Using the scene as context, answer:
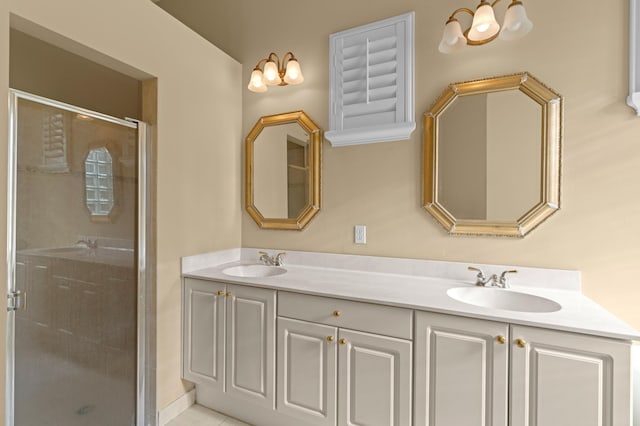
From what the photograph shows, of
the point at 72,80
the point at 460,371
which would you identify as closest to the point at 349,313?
the point at 460,371

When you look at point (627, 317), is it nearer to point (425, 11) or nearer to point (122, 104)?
point (425, 11)

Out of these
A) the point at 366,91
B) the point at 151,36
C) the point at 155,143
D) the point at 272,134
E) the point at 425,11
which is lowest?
the point at 155,143

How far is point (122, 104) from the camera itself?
2668mm

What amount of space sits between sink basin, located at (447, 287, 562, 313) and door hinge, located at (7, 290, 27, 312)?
6.12 ft

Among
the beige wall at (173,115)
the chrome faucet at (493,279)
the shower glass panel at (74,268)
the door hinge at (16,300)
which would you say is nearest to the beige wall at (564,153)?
the chrome faucet at (493,279)

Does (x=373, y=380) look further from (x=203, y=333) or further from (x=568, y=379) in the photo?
(x=203, y=333)

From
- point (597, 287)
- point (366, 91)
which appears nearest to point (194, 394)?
point (366, 91)

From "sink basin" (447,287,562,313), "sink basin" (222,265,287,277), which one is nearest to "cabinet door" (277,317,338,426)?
"sink basin" (222,265,287,277)

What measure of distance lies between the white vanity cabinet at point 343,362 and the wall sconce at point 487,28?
134 centimetres

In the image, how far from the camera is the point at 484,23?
1.55 metres

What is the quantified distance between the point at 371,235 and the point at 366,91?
922mm

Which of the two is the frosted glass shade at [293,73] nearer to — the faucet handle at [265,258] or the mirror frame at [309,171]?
the mirror frame at [309,171]

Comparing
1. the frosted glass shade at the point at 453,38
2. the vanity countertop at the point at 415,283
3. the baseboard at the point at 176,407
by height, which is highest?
the frosted glass shade at the point at 453,38

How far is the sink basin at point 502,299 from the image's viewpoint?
5.01ft
